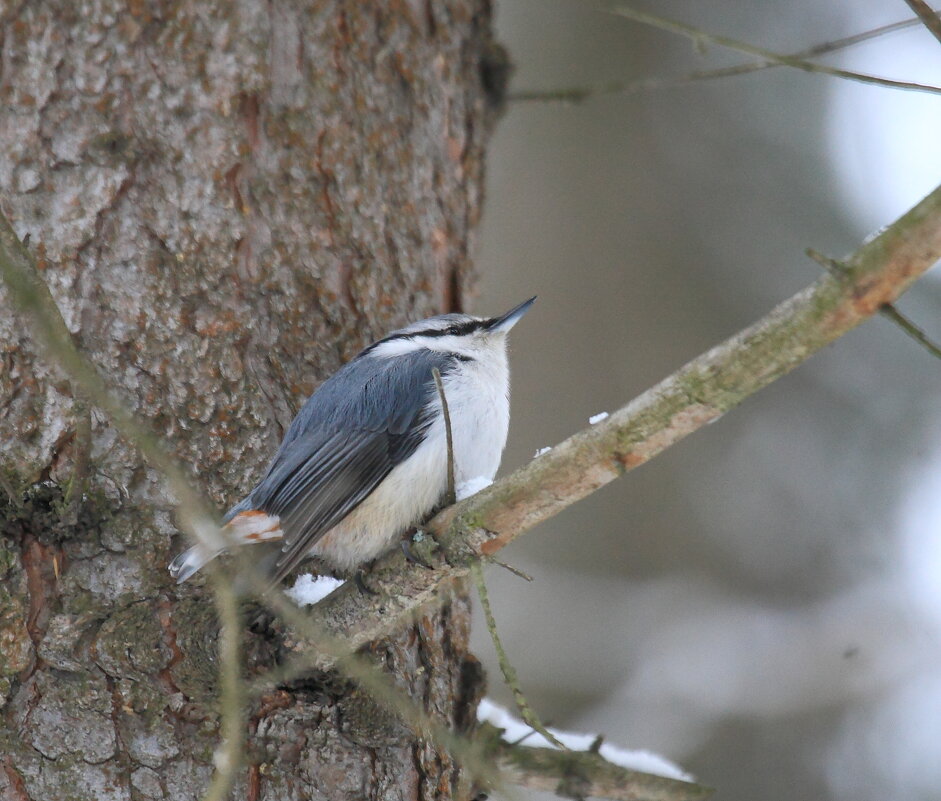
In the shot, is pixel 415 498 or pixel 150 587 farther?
pixel 415 498

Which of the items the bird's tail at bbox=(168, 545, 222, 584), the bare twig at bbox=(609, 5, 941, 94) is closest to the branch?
the bird's tail at bbox=(168, 545, 222, 584)

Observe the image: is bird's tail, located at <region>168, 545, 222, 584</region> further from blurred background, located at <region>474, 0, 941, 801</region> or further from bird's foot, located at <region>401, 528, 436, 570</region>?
blurred background, located at <region>474, 0, 941, 801</region>

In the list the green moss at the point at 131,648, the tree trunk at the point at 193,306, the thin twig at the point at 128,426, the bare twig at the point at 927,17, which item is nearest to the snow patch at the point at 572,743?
the tree trunk at the point at 193,306

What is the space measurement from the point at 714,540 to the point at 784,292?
4.31ft

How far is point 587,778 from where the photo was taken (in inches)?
88.3

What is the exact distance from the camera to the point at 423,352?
2.66m

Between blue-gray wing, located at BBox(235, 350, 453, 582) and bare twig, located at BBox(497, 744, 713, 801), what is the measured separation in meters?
0.68

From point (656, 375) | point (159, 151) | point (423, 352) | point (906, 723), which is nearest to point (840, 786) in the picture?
point (906, 723)

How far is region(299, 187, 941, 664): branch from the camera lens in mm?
1398

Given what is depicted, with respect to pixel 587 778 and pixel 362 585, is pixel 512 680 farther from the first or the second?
pixel 587 778

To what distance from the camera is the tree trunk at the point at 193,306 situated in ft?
6.50

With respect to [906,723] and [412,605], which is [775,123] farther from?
[412,605]

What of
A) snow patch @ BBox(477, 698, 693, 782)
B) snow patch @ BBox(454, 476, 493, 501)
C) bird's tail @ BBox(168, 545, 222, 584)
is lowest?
snow patch @ BBox(477, 698, 693, 782)

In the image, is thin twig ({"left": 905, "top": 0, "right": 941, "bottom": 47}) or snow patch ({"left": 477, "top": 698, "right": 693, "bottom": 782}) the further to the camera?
snow patch ({"left": 477, "top": 698, "right": 693, "bottom": 782})
